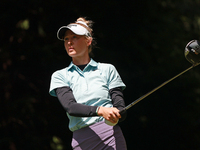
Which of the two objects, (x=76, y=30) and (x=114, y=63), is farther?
(x=114, y=63)

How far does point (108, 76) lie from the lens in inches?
68.3

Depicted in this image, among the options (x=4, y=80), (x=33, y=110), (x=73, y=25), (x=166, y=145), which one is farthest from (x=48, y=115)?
(x=73, y=25)

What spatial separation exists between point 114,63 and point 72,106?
228 centimetres

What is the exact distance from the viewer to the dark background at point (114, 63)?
3.57m

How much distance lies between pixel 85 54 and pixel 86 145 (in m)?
0.57

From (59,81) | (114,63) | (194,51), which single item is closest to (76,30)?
(59,81)

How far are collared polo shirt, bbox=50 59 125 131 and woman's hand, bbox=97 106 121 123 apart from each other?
0.14 meters

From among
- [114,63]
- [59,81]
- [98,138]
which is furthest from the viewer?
[114,63]

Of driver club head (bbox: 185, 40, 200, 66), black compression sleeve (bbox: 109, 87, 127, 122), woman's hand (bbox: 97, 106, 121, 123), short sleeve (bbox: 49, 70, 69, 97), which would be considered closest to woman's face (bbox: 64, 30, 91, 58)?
short sleeve (bbox: 49, 70, 69, 97)

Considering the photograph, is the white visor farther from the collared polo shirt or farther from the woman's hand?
the woman's hand

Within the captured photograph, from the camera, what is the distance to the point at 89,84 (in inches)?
65.6

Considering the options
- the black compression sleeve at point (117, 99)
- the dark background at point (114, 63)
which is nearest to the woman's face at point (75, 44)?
the black compression sleeve at point (117, 99)

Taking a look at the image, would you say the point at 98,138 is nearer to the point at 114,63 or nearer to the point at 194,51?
the point at 194,51

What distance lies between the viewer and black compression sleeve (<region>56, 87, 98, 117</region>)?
4.99 feet
